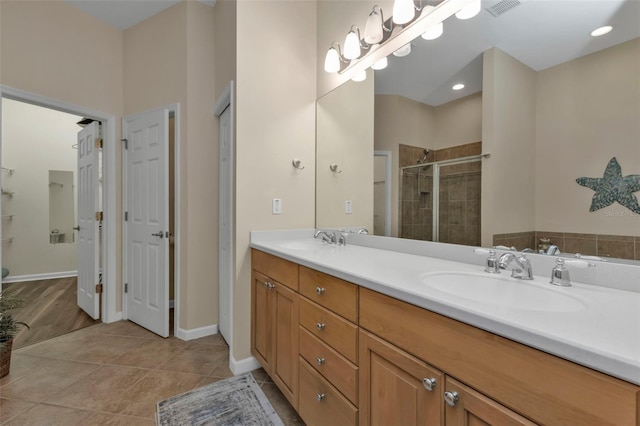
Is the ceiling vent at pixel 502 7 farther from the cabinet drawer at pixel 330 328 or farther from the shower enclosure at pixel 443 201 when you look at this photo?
the cabinet drawer at pixel 330 328

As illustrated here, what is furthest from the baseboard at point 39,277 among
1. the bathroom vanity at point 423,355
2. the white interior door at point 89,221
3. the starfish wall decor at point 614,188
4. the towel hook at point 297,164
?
the starfish wall decor at point 614,188

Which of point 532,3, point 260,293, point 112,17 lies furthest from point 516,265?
point 112,17

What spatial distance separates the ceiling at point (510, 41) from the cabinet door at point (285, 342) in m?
1.25

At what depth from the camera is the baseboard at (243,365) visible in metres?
1.91

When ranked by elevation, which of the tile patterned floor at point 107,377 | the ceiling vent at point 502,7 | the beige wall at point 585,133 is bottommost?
the tile patterned floor at point 107,377

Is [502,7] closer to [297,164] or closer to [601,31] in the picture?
[601,31]

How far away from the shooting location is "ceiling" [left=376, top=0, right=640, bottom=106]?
882 mm

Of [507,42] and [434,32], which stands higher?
[434,32]

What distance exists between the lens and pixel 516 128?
3.61ft

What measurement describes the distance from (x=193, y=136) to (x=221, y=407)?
80.4 inches

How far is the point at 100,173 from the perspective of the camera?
2.77m

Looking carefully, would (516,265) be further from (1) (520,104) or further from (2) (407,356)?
(1) (520,104)

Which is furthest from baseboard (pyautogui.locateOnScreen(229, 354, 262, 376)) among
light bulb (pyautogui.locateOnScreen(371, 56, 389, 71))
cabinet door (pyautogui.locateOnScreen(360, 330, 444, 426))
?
light bulb (pyautogui.locateOnScreen(371, 56, 389, 71))

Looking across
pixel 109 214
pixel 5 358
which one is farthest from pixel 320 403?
pixel 109 214
